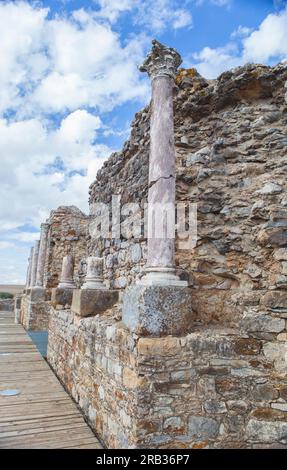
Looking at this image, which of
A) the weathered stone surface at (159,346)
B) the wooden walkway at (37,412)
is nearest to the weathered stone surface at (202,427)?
the weathered stone surface at (159,346)

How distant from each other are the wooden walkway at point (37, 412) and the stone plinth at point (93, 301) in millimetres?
1223

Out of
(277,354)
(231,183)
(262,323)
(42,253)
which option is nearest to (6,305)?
(42,253)

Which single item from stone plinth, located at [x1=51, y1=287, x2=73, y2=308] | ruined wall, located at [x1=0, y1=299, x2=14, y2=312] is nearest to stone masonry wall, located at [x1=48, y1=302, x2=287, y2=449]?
stone plinth, located at [x1=51, y1=287, x2=73, y2=308]

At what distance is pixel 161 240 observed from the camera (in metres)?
3.36

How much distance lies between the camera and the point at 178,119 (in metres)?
4.31

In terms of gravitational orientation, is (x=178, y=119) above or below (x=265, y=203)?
above

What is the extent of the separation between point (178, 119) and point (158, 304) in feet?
8.42

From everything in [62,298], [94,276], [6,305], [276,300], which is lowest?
[6,305]

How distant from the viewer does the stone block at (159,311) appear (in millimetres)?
2869

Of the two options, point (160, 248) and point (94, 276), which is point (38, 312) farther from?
point (160, 248)

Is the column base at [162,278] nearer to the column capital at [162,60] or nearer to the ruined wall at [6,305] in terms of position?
the column capital at [162,60]

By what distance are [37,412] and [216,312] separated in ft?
8.42
